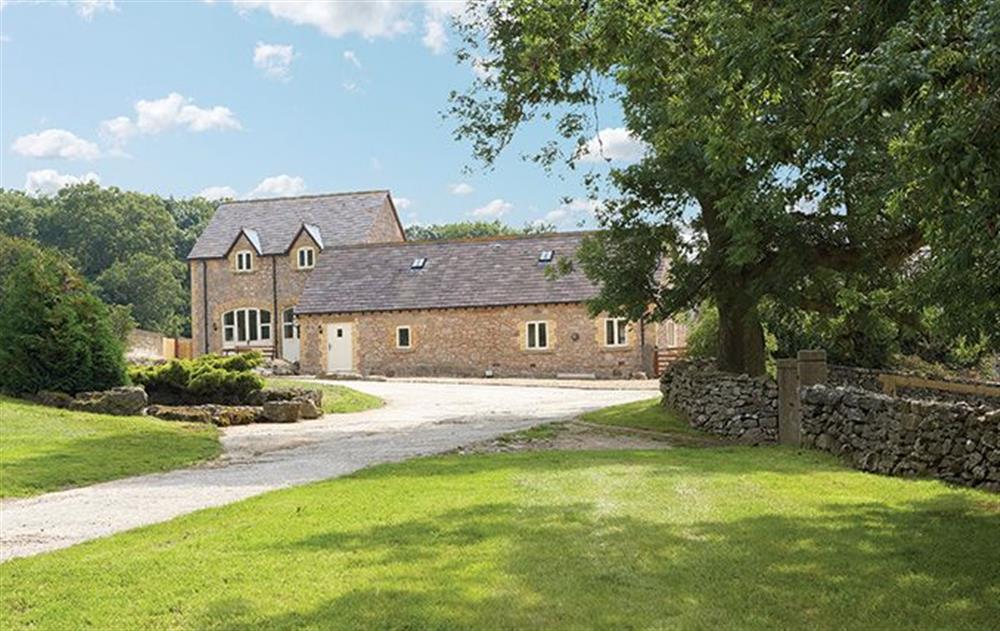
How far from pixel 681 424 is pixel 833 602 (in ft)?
47.9

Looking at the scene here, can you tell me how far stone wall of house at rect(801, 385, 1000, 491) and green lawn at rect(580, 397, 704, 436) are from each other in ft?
16.1

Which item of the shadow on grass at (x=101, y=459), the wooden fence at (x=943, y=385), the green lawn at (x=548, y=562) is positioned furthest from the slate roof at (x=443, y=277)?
the green lawn at (x=548, y=562)

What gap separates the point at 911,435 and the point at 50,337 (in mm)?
18530

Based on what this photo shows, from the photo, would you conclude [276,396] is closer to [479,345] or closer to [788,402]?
[788,402]

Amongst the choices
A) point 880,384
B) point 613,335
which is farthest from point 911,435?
point 613,335

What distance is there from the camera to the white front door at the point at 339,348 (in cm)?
4619

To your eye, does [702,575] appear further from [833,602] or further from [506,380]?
[506,380]

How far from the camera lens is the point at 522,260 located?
45406mm

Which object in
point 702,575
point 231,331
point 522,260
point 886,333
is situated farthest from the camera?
point 231,331

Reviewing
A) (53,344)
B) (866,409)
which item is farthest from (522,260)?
(866,409)

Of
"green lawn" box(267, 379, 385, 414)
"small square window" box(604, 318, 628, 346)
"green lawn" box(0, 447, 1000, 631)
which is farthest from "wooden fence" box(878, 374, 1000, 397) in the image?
"small square window" box(604, 318, 628, 346)

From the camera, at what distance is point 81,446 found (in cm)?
1719

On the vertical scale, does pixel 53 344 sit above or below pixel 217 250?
below

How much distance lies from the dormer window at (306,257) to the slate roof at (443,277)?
10.8 ft
